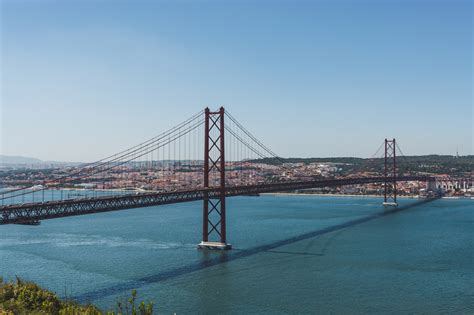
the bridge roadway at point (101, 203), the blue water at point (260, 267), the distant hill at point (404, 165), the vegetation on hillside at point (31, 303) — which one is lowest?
the blue water at point (260, 267)

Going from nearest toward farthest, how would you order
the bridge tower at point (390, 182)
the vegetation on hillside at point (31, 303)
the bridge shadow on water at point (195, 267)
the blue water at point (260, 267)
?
the vegetation on hillside at point (31, 303) < the blue water at point (260, 267) < the bridge shadow on water at point (195, 267) < the bridge tower at point (390, 182)

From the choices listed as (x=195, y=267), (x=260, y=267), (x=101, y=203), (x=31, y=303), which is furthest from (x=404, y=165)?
(x=31, y=303)

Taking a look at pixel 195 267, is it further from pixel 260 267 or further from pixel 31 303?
pixel 31 303

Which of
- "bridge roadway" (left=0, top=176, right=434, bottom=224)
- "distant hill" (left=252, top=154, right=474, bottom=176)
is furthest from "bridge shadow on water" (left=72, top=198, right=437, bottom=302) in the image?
"distant hill" (left=252, top=154, right=474, bottom=176)

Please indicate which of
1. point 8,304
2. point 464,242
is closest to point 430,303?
point 8,304


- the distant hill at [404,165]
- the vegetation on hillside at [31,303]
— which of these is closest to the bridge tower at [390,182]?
the distant hill at [404,165]

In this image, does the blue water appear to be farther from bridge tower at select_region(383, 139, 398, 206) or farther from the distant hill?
the distant hill

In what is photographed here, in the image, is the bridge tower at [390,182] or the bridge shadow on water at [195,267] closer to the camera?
the bridge shadow on water at [195,267]

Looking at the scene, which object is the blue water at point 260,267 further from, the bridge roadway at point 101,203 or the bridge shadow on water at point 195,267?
the bridge roadway at point 101,203

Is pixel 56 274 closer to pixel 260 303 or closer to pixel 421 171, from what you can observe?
pixel 260 303

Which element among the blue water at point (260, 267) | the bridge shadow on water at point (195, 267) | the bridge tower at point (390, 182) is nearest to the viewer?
the blue water at point (260, 267)
